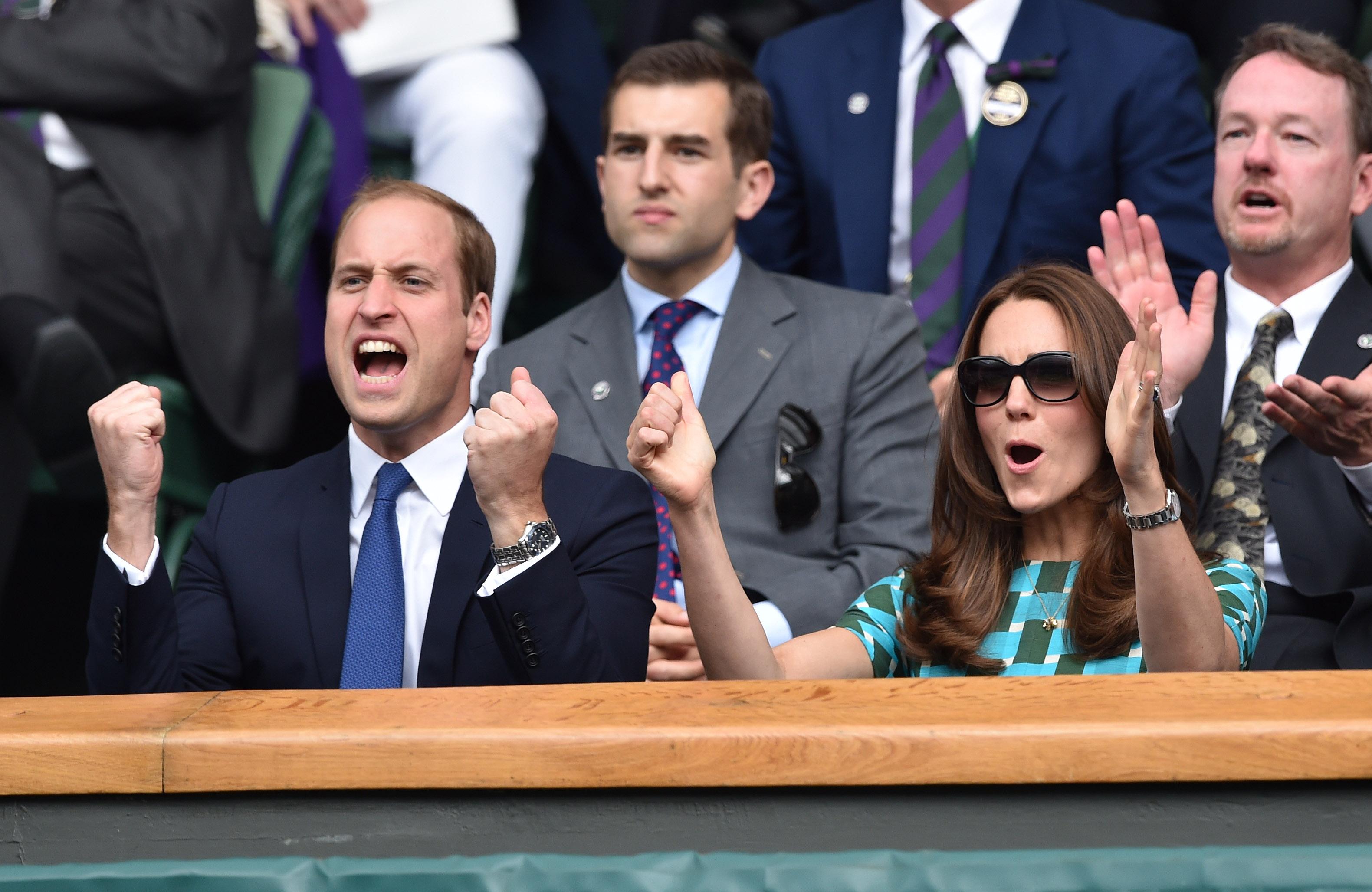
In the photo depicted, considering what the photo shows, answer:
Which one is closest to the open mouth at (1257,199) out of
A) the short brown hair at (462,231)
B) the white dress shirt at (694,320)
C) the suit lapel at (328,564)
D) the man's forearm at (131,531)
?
the white dress shirt at (694,320)

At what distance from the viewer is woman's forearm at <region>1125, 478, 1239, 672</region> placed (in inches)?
62.1

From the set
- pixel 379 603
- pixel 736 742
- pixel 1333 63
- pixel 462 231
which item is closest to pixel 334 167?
pixel 462 231

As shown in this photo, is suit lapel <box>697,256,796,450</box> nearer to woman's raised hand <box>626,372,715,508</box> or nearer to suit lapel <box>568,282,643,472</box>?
suit lapel <box>568,282,643,472</box>

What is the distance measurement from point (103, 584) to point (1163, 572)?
1.12 meters

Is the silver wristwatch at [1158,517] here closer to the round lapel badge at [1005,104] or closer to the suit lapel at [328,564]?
the suit lapel at [328,564]

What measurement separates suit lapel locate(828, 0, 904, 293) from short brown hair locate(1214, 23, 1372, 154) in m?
0.73

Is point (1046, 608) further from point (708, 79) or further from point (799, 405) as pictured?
point (708, 79)

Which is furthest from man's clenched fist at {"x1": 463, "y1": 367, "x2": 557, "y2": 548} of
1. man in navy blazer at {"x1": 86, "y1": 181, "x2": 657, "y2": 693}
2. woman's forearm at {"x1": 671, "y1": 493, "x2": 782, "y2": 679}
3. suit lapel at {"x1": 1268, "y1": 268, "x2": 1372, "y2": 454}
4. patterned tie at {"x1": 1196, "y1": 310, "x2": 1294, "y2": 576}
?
suit lapel at {"x1": 1268, "y1": 268, "x2": 1372, "y2": 454}

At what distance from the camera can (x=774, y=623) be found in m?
2.31

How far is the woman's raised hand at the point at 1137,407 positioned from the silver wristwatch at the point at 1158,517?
3 cm

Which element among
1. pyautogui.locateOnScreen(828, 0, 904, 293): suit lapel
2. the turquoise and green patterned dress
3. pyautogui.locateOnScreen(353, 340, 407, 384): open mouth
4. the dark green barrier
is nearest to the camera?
the dark green barrier

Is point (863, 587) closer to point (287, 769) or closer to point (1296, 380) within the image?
point (1296, 380)

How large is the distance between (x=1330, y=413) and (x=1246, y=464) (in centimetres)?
30

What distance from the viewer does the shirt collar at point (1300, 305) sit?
2447mm
